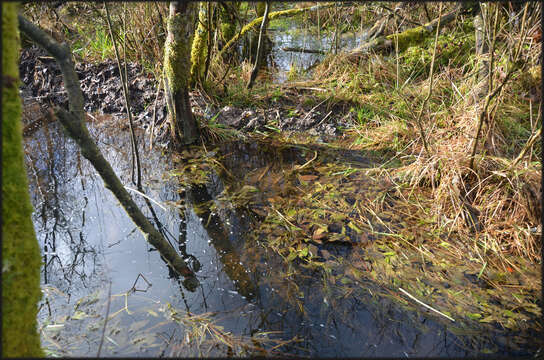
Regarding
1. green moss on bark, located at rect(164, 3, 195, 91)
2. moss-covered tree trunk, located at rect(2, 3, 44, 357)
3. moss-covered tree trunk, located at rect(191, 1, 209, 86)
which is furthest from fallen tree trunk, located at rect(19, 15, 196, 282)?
moss-covered tree trunk, located at rect(191, 1, 209, 86)

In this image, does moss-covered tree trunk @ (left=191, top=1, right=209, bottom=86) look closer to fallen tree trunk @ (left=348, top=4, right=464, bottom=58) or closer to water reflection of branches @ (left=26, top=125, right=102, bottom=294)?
water reflection of branches @ (left=26, top=125, right=102, bottom=294)

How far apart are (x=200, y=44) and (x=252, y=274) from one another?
303cm

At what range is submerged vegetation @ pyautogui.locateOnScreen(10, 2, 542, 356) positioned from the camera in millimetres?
2262

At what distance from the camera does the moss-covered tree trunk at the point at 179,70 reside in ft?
11.5

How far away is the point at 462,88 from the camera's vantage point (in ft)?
13.1

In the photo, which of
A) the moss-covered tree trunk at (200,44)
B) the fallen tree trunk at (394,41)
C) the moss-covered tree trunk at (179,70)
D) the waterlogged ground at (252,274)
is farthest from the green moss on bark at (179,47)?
the fallen tree trunk at (394,41)

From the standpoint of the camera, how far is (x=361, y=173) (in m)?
3.67

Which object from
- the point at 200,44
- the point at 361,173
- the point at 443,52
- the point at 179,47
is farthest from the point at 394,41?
the point at 179,47

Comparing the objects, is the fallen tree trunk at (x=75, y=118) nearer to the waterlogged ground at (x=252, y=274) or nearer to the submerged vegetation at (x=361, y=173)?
the waterlogged ground at (x=252, y=274)

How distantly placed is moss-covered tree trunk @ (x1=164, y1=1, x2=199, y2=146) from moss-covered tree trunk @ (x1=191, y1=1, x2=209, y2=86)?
0.42m

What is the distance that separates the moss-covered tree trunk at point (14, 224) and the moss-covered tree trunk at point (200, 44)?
3.36m

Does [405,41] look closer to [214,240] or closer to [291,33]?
[291,33]

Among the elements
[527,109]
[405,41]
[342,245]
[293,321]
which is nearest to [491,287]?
[342,245]

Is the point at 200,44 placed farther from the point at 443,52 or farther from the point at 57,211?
the point at 443,52
